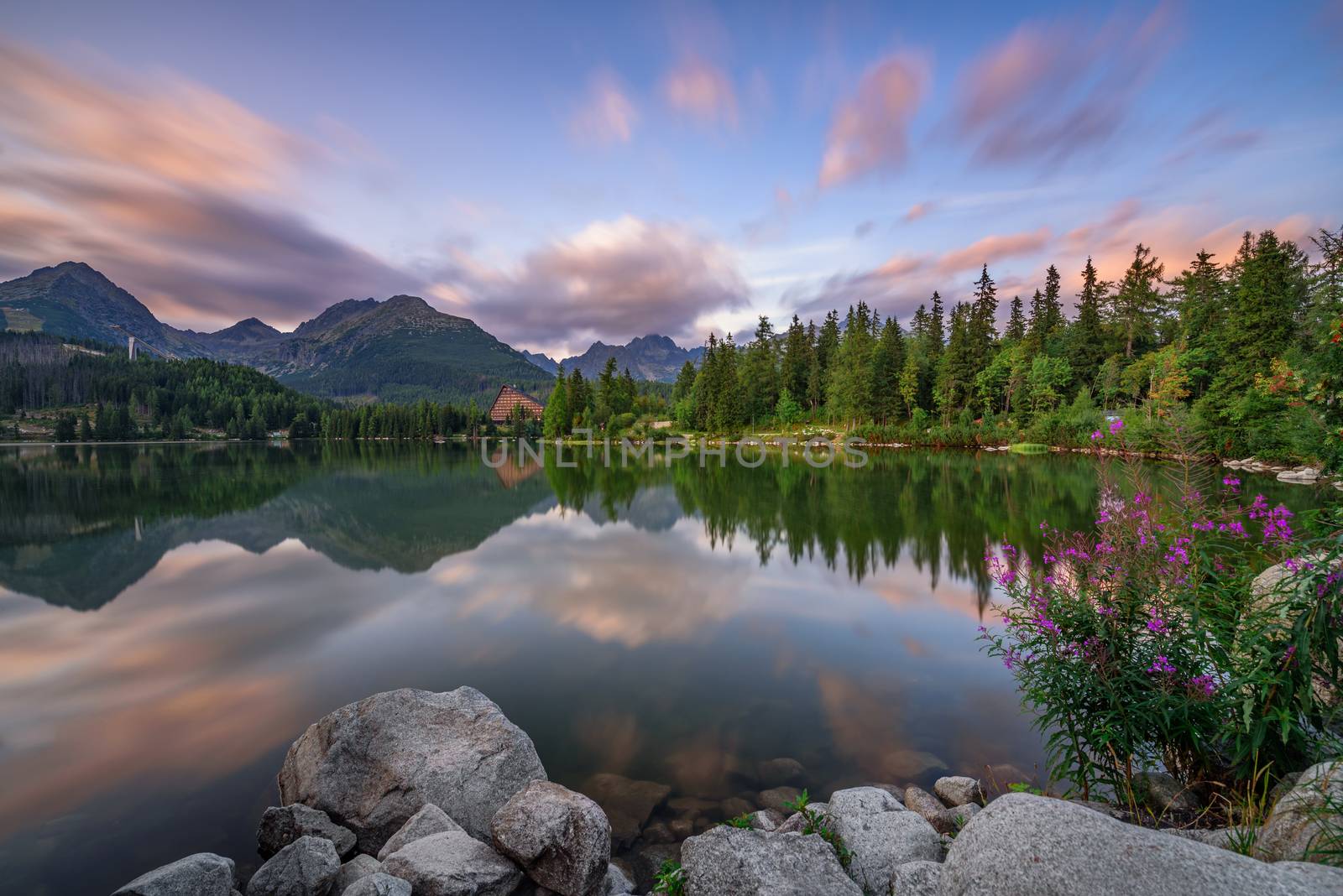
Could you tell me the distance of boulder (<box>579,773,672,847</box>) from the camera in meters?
5.99

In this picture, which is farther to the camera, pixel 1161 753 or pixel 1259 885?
pixel 1161 753

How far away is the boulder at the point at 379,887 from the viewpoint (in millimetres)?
3969

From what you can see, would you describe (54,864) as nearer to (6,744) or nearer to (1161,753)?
(6,744)

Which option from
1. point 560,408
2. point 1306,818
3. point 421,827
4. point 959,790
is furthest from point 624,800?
point 560,408

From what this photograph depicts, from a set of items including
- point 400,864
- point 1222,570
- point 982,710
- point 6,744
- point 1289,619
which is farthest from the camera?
point 982,710

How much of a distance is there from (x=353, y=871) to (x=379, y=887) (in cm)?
121

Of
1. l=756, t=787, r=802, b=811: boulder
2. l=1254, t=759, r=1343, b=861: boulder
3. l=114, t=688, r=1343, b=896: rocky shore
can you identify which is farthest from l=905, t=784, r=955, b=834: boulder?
l=1254, t=759, r=1343, b=861: boulder

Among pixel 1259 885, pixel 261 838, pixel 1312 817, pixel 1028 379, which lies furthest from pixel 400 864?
pixel 1028 379

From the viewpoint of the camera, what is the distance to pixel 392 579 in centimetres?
1667

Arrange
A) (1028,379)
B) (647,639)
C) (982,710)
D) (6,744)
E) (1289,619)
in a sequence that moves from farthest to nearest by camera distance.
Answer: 1. (1028,379)
2. (647,639)
3. (982,710)
4. (6,744)
5. (1289,619)

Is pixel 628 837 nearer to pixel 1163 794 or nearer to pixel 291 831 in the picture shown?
pixel 291 831

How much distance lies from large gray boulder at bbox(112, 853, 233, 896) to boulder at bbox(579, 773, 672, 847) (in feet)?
10.7

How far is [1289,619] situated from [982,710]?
5.31m

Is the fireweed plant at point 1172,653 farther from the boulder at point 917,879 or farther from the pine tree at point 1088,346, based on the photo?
the pine tree at point 1088,346
